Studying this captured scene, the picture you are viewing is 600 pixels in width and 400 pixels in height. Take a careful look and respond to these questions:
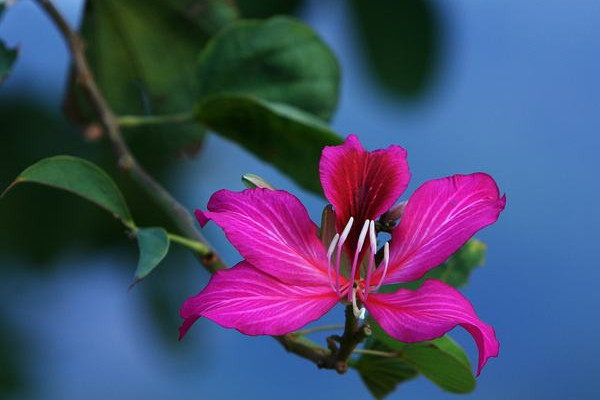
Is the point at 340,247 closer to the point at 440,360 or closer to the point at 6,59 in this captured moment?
the point at 440,360

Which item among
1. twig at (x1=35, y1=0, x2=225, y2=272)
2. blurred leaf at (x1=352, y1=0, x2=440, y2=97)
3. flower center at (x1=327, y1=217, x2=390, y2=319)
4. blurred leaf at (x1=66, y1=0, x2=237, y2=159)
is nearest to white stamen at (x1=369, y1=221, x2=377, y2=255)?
flower center at (x1=327, y1=217, x2=390, y2=319)

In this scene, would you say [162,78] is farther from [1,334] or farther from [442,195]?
[442,195]

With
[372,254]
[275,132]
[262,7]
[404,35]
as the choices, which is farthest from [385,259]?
[404,35]

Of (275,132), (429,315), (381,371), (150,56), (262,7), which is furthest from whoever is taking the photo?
(262,7)

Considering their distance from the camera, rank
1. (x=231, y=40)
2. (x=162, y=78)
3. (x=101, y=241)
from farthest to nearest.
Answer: (x=101, y=241)
(x=162, y=78)
(x=231, y=40)

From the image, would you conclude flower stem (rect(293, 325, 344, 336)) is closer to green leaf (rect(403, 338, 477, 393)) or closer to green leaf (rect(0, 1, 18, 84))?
green leaf (rect(403, 338, 477, 393))

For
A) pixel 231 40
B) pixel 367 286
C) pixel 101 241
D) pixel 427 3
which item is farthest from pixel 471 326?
pixel 427 3
